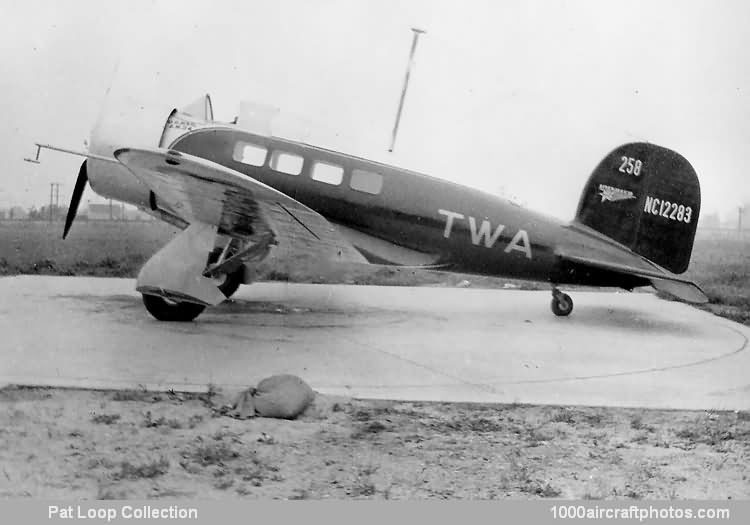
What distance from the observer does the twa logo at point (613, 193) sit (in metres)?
6.33

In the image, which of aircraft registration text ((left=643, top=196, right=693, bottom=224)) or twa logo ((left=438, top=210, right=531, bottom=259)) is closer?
aircraft registration text ((left=643, top=196, right=693, bottom=224))

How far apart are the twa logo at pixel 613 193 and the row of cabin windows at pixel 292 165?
2.30 meters

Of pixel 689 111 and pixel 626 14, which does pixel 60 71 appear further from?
pixel 689 111

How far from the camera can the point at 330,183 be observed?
5.94 metres

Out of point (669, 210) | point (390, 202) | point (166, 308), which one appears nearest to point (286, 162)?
point (390, 202)

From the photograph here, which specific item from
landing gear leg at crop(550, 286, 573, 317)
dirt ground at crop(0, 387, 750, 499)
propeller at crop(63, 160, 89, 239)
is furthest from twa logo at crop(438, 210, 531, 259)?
propeller at crop(63, 160, 89, 239)

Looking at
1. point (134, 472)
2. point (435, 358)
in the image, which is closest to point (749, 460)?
point (435, 358)

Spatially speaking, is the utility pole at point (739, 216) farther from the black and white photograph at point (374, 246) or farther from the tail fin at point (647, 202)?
the tail fin at point (647, 202)

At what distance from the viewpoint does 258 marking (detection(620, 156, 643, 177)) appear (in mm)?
6270

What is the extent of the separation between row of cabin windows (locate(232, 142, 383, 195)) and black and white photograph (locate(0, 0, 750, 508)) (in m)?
0.02

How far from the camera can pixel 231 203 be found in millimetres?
4828

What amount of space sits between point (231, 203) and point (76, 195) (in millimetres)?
2175

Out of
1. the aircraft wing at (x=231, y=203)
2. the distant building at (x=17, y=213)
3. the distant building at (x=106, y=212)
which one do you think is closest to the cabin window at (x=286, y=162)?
the aircraft wing at (x=231, y=203)

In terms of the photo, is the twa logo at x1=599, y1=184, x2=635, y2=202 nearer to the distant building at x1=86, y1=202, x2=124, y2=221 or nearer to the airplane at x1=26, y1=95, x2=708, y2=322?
the airplane at x1=26, y1=95, x2=708, y2=322
